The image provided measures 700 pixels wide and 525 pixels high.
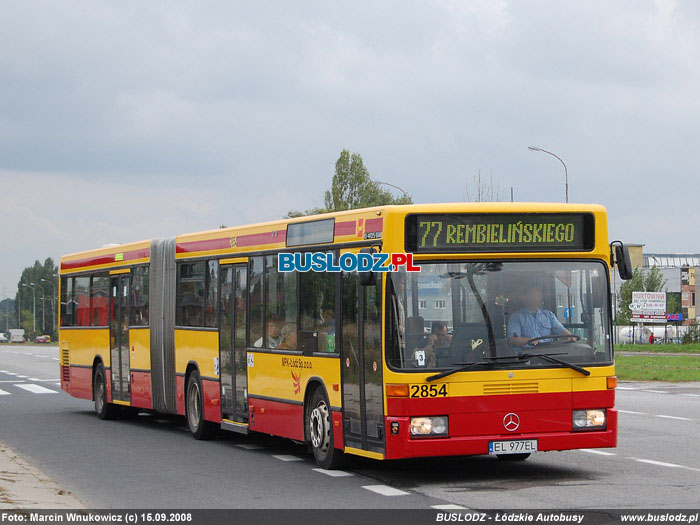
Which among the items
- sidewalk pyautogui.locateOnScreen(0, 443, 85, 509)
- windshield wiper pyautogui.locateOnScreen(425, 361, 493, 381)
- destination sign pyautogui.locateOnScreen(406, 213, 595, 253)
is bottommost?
sidewalk pyautogui.locateOnScreen(0, 443, 85, 509)

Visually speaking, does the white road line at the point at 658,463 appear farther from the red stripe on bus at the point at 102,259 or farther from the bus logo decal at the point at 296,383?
the red stripe on bus at the point at 102,259

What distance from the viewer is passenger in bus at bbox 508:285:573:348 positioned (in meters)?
11.8

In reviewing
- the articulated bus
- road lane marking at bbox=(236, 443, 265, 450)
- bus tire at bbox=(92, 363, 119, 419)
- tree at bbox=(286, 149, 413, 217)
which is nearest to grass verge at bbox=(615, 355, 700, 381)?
bus tire at bbox=(92, 363, 119, 419)

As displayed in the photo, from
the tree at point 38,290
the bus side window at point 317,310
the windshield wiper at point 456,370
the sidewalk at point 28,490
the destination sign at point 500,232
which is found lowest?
the sidewalk at point 28,490

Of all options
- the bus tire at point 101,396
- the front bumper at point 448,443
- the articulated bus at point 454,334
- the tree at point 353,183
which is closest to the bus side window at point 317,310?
the articulated bus at point 454,334

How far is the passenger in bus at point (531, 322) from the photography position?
11758 millimetres

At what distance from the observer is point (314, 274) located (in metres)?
13.6

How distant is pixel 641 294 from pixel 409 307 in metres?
69.0

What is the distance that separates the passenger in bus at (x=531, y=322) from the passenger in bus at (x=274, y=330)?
3689 millimetres

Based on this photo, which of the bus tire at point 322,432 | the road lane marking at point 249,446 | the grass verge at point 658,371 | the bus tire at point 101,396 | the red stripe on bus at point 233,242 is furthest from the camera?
the grass verge at point 658,371

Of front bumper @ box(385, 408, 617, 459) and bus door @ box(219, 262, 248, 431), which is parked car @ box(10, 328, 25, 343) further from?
front bumper @ box(385, 408, 617, 459)

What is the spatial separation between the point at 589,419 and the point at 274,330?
4362 millimetres

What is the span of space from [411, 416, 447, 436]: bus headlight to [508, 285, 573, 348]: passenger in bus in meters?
1.06

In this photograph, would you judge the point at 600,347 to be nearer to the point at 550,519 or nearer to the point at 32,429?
the point at 550,519
